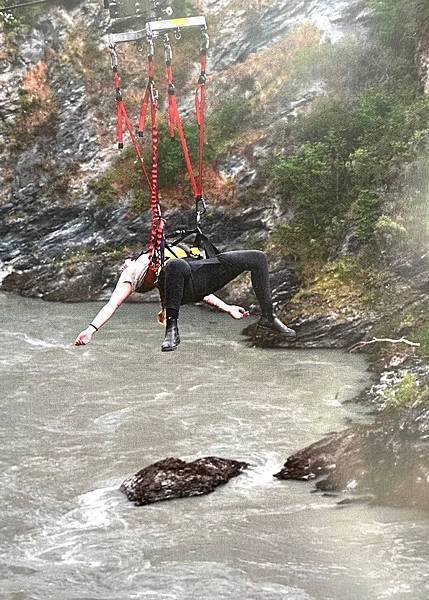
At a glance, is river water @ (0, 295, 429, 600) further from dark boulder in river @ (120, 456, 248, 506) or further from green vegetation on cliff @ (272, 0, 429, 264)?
green vegetation on cliff @ (272, 0, 429, 264)

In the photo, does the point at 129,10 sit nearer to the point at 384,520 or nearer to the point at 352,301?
the point at 384,520

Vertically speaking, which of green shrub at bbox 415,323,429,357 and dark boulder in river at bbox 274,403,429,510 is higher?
green shrub at bbox 415,323,429,357

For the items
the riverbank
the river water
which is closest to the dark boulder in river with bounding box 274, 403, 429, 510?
the riverbank

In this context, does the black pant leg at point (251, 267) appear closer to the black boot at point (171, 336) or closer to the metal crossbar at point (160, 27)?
the black boot at point (171, 336)

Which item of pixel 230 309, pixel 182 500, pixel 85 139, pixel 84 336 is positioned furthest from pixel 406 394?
pixel 85 139

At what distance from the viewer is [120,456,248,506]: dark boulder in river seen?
51.7ft

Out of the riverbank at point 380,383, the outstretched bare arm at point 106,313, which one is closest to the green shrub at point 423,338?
the riverbank at point 380,383

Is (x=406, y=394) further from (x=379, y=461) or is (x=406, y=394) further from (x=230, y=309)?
(x=230, y=309)

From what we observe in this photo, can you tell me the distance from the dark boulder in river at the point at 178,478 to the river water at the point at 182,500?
24 centimetres

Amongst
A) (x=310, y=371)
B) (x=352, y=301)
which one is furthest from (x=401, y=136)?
(x=310, y=371)

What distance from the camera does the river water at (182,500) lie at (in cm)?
1320

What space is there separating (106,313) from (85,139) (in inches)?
1077

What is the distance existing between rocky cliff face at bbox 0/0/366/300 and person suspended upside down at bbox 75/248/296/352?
2156 centimetres

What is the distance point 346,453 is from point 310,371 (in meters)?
6.01
